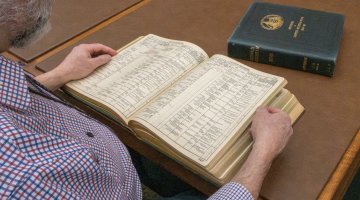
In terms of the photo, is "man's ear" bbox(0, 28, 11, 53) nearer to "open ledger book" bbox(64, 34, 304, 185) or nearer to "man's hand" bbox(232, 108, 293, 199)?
"open ledger book" bbox(64, 34, 304, 185)

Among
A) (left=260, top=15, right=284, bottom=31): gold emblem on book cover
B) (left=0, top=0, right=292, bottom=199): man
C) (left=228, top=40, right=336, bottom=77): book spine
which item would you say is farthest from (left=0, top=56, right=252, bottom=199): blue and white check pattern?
(left=260, top=15, right=284, bottom=31): gold emblem on book cover

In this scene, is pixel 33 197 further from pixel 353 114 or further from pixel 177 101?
pixel 353 114

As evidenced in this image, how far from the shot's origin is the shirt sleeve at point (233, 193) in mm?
682

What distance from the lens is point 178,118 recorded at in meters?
0.78

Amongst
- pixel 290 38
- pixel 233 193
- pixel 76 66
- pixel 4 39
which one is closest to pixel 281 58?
pixel 290 38

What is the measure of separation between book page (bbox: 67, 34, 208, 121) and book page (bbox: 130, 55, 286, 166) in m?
0.04

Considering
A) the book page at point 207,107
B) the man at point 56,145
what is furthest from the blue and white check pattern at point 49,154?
the book page at point 207,107

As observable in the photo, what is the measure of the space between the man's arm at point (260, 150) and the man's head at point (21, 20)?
426 mm

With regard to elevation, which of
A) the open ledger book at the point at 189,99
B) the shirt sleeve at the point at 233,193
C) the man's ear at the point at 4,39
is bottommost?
the shirt sleeve at the point at 233,193

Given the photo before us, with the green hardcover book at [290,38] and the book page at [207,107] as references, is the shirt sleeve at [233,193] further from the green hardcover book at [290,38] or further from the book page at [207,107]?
the green hardcover book at [290,38]

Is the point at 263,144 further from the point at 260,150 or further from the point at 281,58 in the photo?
the point at 281,58

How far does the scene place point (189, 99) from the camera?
82cm

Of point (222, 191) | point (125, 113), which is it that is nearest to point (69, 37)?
point (125, 113)

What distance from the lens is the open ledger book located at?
0.73 metres
